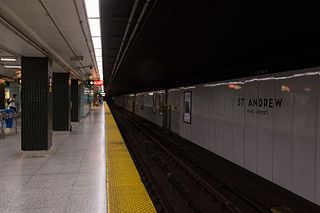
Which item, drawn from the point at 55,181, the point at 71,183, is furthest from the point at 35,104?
the point at 71,183

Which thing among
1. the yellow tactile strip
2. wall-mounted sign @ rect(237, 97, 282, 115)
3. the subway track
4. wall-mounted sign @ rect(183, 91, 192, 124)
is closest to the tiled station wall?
wall-mounted sign @ rect(237, 97, 282, 115)

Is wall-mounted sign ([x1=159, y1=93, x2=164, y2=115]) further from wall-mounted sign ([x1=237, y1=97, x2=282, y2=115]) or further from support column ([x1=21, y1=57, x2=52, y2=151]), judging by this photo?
wall-mounted sign ([x1=237, y1=97, x2=282, y2=115])

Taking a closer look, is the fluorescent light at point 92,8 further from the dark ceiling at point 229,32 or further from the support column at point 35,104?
the support column at point 35,104

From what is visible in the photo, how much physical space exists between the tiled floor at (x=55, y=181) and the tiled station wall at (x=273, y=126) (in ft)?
11.3

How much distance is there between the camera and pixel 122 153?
859 cm

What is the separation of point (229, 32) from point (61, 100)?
10231 millimetres

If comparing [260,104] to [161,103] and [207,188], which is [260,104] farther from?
[161,103]

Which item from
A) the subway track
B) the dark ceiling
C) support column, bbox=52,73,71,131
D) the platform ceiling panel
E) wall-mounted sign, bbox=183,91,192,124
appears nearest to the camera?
the dark ceiling

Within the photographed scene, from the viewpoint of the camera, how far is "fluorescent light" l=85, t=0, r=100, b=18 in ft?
15.4

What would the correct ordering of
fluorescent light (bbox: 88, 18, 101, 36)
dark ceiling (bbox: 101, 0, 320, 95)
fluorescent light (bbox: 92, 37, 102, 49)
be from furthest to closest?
1. fluorescent light (bbox: 92, 37, 102, 49)
2. fluorescent light (bbox: 88, 18, 101, 36)
3. dark ceiling (bbox: 101, 0, 320, 95)

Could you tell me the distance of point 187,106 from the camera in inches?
531

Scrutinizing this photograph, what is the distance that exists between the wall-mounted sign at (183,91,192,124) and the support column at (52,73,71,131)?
5078mm

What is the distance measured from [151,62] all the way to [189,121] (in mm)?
3241

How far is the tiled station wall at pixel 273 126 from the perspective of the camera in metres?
5.42
